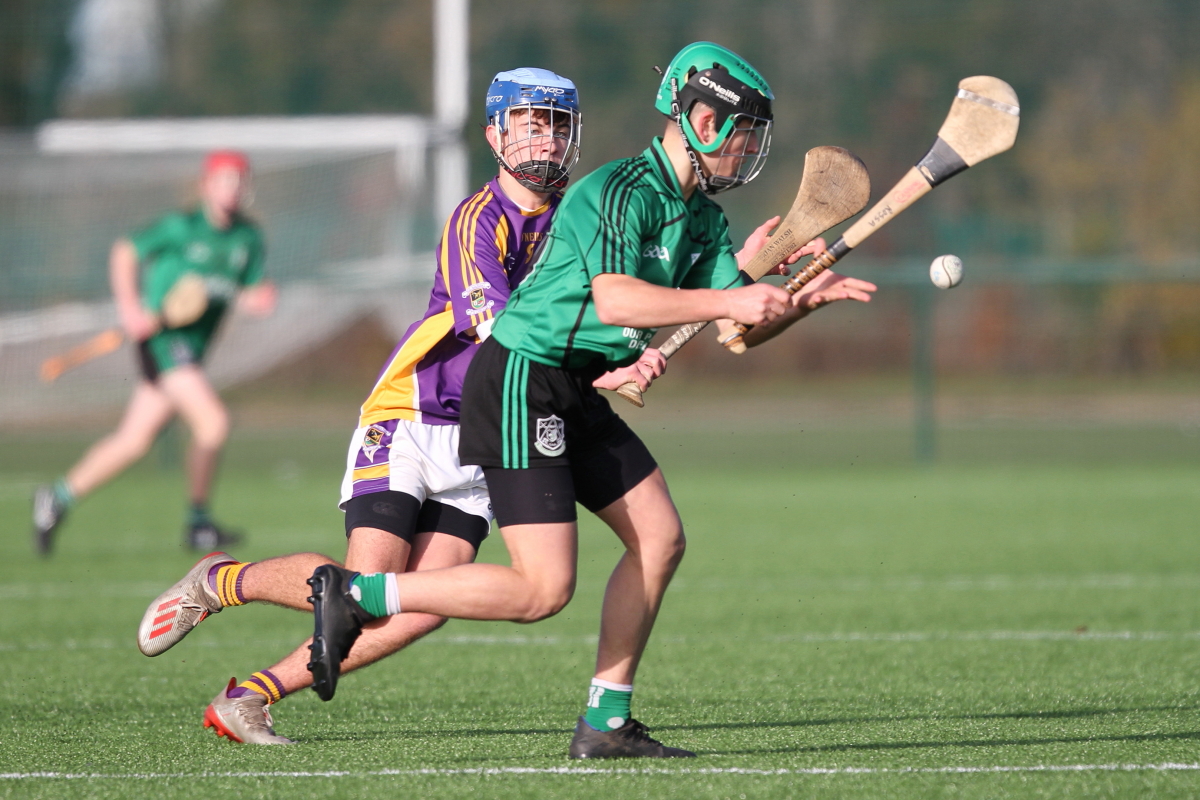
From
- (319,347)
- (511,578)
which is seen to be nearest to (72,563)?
(511,578)

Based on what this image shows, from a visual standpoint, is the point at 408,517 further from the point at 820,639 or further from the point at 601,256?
the point at 820,639

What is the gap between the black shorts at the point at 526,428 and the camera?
393cm

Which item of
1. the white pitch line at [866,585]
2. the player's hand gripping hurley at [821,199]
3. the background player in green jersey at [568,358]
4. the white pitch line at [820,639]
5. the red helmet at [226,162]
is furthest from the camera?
the red helmet at [226,162]

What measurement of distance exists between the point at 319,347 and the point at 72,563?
12.8 m

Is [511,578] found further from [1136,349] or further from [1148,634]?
[1136,349]

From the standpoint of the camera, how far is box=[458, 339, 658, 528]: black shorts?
3.93 meters

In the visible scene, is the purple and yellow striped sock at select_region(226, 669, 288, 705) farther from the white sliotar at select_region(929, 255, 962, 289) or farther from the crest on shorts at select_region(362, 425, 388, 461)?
the white sliotar at select_region(929, 255, 962, 289)

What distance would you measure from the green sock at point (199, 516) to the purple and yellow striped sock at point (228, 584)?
4990 millimetres

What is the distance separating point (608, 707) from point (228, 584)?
3.77ft

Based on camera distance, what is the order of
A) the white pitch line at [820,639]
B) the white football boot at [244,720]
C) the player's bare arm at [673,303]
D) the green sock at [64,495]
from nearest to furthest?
1. the player's bare arm at [673,303]
2. the white football boot at [244,720]
3. the white pitch line at [820,639]
4. the green sock at [64,495]

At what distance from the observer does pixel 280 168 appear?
622 inches

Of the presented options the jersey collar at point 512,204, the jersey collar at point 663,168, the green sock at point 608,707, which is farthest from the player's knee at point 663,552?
the jersey collar at point 512,204

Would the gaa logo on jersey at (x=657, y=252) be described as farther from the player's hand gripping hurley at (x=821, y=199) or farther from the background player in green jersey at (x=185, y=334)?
the background player in green jersey at (x=185, y=334)

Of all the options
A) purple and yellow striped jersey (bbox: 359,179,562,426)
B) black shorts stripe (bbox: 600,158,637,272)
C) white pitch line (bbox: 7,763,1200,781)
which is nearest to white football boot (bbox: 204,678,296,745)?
white pitch line (bbox: 7,763,1200,781)
